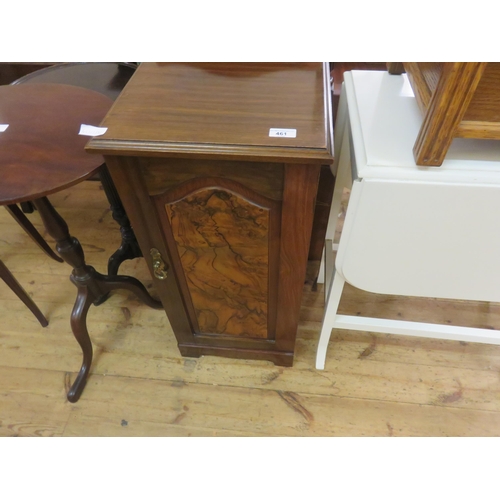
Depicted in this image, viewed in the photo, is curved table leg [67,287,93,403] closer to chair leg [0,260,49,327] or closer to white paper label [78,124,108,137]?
chair leg [0,260,49,327]

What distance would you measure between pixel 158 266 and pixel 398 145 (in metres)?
0.62

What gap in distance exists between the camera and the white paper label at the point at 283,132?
662mm

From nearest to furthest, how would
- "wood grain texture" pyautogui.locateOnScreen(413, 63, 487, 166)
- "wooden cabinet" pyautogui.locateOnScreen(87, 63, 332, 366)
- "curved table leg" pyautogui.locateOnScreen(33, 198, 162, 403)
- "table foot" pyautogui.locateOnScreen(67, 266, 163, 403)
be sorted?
"wood grain texture" pyautogui.locateOnScreen(413, 63, 487, 166) → "wooden cabinet" pyautogui.locateOnScreen(87, 63, 332, 366) → "curved table leg" pyautogui.locateOnScreen(33, 198, 162, 403) → "table foot" pyautogui.locateOnScreen(67, 266, 163, 403)

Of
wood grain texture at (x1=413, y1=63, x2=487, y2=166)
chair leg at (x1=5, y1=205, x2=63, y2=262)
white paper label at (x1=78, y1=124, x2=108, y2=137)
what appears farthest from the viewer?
chair leg at (x1=5, y1=205, x2=63, y2=262)

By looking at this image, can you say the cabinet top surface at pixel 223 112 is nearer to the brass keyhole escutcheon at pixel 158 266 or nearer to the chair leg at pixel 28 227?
the brass keyhole escutcheon at pixel 158 266

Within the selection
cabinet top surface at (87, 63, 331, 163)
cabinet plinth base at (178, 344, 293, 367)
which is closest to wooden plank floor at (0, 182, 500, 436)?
cabinet plinth base at (178, 344, 293, 367)

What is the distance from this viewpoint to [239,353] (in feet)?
4.15

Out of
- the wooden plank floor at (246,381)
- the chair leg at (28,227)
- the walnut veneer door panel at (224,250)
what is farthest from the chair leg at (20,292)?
the walnut veneer door panel at (224,250)

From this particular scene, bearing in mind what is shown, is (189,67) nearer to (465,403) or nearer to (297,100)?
(297,100)

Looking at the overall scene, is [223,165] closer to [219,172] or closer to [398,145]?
[219,172]

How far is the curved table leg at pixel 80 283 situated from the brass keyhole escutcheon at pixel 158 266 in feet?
0.94

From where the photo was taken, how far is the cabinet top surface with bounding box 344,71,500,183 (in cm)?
69

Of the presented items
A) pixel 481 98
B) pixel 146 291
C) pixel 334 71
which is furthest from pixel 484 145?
pixel 146 291

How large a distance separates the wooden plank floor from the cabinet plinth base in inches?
1.3
